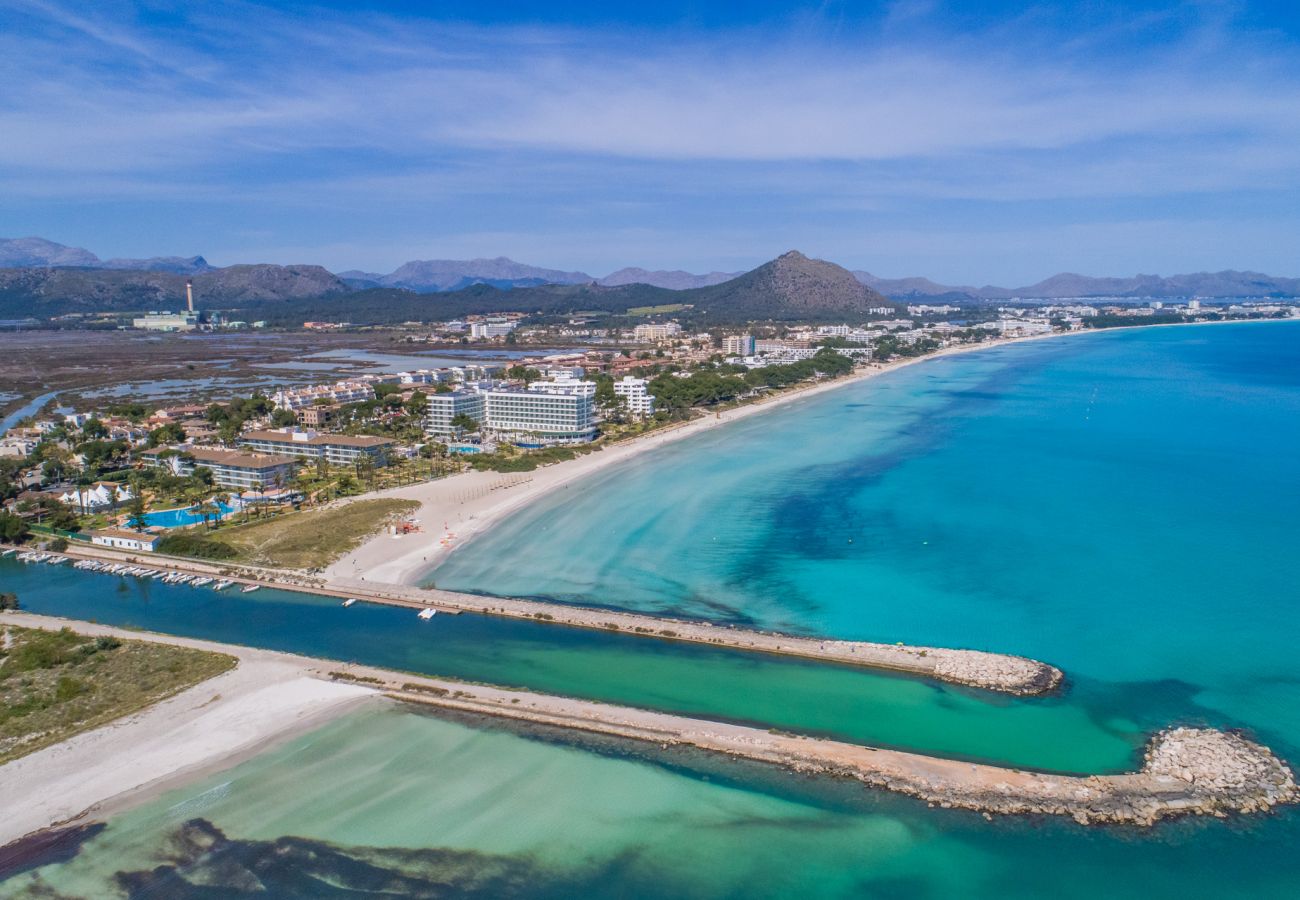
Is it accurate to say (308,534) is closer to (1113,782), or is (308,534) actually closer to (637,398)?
(1113,782)

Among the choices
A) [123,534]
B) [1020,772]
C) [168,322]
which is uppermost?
[168,322]

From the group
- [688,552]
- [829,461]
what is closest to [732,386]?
[829,461]

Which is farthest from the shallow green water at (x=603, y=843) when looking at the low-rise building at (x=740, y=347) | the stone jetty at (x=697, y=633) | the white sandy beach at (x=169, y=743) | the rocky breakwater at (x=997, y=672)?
the low-rise building at (x=740, y=347)

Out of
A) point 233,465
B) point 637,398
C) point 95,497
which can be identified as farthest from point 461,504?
point 637,398

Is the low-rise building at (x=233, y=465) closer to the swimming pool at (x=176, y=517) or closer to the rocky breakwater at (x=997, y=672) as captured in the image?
the swimming pool at (x=176, y=517)

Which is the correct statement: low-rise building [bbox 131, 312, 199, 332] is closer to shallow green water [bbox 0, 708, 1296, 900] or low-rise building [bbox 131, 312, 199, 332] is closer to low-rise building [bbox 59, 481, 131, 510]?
low-rise building [bbox 59, 481, 131, 510]

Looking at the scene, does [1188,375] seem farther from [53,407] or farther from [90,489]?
[53,407]

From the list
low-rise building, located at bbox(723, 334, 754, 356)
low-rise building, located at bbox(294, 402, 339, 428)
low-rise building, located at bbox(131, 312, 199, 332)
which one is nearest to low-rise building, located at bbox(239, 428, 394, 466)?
low-rise building, located at bbox(294, 402, 339, 428)
